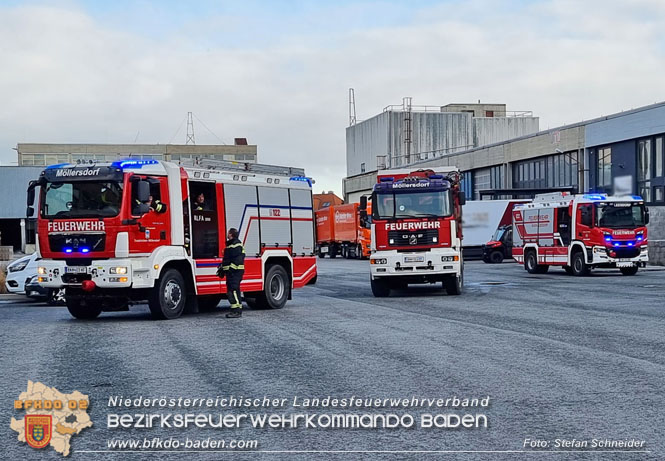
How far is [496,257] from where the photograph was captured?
49125 mm

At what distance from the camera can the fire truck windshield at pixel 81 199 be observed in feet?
53.1

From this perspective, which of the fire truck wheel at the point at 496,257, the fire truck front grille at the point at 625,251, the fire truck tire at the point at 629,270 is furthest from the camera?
the fire truck wheel at the point at 496,257

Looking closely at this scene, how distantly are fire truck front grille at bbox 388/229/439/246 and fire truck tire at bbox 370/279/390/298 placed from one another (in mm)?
1353

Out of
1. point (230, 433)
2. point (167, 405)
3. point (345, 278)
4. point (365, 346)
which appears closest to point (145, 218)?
point (365, 346)

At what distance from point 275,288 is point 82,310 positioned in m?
4.36

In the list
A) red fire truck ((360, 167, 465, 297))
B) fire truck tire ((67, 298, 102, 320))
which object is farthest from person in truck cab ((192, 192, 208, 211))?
red fire truck ((360, 167, 465, 297))

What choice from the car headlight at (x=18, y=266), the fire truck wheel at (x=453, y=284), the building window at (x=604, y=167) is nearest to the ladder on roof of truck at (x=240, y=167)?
the fire truck wheel at (x=453, y=284)

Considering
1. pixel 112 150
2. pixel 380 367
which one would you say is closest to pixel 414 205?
pixel 380 367

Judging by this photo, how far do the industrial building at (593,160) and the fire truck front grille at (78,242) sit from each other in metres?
31.2

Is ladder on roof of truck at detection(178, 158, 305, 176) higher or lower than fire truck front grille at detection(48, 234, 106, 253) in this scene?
higher

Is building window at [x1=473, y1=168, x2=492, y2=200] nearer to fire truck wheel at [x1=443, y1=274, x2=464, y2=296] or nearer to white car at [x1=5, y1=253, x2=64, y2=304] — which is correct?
fire truck wheel at [x1=443, y1=274, x2=464, y2=296]

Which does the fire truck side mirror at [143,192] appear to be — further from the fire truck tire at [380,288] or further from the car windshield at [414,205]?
the fire truck tire at [380,288]

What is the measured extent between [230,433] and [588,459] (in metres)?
2.74

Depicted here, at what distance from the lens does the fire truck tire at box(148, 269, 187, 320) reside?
16.6 meters
